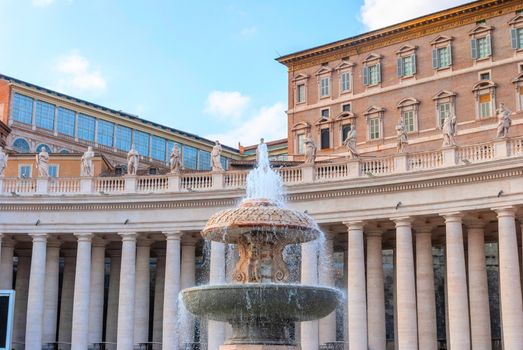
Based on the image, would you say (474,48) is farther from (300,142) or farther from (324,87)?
(300,142)

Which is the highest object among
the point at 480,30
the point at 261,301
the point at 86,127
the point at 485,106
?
the point at 480,30

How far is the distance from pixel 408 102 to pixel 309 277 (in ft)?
101

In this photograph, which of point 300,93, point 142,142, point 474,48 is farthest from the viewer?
point 142,142

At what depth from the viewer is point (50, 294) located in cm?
5453

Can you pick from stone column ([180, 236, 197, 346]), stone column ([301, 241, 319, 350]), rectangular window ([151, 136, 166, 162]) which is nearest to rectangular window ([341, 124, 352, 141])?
stone column ([180, 236, 197, 346])

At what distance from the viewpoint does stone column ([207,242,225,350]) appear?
4950cm

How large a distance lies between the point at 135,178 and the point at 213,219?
24.7 meters

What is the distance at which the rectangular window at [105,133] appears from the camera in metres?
104

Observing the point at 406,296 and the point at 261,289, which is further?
the point at 406,296

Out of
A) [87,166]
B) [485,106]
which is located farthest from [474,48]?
[87,166]

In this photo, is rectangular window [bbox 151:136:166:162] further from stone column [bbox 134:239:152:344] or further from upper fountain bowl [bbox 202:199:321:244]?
upper fountain bowl [bbox 202:199:321:244]

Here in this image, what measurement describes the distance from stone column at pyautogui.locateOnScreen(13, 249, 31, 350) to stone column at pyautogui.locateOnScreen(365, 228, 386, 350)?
22.6 m

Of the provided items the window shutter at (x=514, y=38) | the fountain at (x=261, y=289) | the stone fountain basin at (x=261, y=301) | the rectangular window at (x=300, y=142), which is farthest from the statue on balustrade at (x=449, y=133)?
the rectangular window at (x=300, y=142)

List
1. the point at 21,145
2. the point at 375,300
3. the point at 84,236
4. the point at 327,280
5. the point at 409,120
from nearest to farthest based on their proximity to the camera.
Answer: the point at 327,280, the point at 375,300, the point at 84,236, the point at 409,120, the point at 21,145
